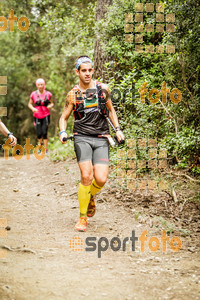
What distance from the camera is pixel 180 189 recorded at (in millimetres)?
7094

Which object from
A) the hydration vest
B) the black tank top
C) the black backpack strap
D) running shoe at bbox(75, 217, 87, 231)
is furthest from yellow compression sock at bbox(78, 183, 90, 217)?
the black backpack strap

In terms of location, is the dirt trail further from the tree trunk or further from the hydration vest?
the tree trunk

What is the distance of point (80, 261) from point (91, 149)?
1.73 meters

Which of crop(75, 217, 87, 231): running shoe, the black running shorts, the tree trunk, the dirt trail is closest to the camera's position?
the dirt trail

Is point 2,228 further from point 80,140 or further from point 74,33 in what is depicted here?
point 74,33

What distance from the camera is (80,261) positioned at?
417cm

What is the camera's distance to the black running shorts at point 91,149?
529cm

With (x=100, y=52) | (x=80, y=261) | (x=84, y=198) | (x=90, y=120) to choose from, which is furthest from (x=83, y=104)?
(x=100, y=52)

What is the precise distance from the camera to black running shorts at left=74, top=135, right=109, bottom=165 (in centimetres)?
529

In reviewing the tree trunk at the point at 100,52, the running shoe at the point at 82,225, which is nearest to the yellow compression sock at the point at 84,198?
the running shoe at the point at 82,225

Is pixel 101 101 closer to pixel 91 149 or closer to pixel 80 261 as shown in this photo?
pixel 91 149

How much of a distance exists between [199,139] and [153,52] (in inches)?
93.6

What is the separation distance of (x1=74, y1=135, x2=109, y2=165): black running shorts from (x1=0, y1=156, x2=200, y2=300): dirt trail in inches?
39.6

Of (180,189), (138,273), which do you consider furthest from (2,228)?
(180,189)
